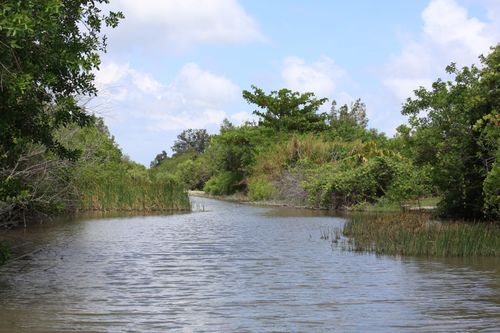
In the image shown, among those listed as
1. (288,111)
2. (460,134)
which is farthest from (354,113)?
(460,134)

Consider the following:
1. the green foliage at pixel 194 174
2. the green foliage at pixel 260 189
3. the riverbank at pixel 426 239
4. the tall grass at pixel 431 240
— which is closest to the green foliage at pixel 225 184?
the green foliage at pixel 260 189

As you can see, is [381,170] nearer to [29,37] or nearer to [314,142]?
[314,142]

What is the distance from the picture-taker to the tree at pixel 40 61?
337 inches

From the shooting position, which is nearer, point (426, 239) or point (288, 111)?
point (426, 239)

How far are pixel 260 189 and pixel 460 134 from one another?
26420 mm

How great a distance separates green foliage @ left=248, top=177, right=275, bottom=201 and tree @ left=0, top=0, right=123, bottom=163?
108ft

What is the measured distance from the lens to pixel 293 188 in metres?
41.1

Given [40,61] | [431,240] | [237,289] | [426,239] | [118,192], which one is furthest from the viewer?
[118,192]

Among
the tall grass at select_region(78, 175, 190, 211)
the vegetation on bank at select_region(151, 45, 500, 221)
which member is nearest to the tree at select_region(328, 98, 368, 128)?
the vegetation on bank at select_region(151, 45, 500, 221)

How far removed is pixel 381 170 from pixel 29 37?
27.9m

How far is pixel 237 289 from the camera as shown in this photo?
12008mm

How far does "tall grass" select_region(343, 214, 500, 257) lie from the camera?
15.8 m

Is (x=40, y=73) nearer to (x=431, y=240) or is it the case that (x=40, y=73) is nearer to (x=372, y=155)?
(x=431, y=240)

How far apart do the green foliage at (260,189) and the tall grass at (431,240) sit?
26.8m
